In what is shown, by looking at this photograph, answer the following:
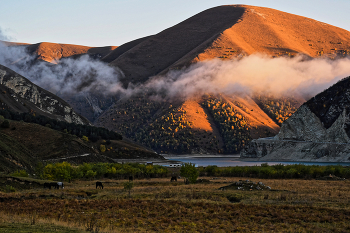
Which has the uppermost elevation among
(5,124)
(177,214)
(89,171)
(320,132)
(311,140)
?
(5,124)

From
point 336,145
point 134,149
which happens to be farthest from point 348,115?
point 134,149

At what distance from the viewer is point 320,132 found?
169m

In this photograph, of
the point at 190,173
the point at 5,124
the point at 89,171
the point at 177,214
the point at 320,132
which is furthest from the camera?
the point at 320,132

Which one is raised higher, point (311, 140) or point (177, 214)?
point (177, 214)

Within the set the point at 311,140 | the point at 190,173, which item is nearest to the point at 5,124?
the point at 190,173

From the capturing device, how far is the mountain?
154375mm

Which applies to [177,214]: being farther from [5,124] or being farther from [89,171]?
[5,124]

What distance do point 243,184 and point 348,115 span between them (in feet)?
405

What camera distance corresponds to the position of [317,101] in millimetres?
177875

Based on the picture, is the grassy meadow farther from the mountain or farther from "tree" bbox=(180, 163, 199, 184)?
the mountain

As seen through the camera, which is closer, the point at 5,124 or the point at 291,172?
the point at 291,172

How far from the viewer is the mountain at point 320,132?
154375 millimetres

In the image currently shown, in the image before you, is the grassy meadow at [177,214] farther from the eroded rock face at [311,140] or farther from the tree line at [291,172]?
→ the eroded rock face at [311,140]

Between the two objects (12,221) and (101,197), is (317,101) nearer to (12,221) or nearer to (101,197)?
(101,197)
